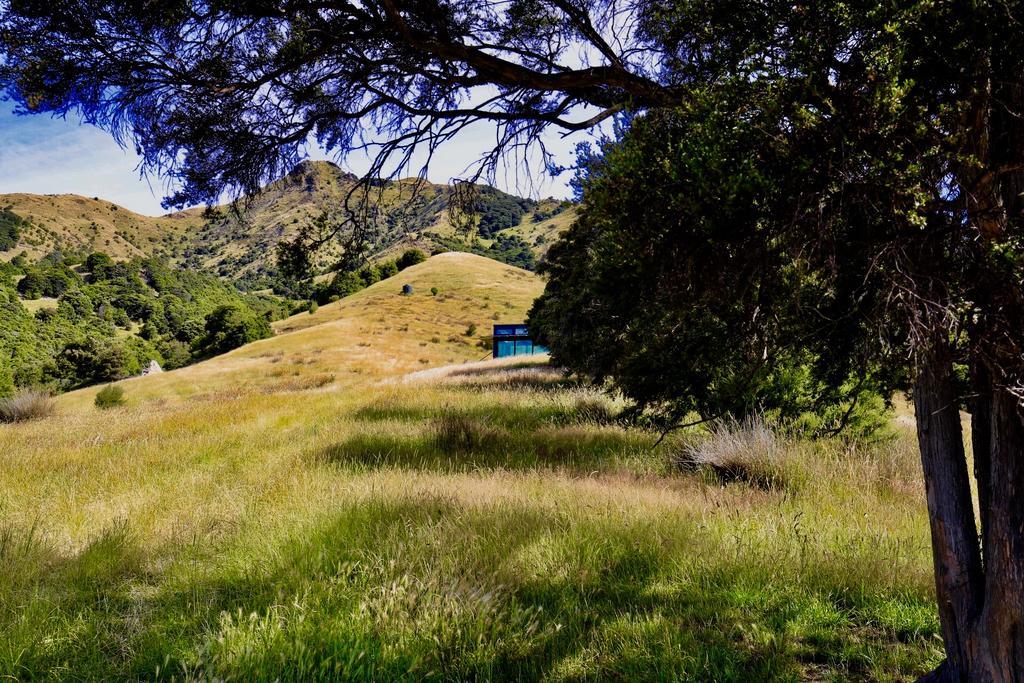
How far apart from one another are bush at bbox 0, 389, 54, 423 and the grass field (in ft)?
26.9

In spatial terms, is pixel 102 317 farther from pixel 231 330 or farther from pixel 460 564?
pixel 460 564

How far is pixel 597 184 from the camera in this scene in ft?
8.59

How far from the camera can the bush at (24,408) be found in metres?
14.7

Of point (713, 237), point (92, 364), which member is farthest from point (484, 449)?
point (92, 364)

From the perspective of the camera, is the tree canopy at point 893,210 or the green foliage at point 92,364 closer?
the tree canopy at point 893,210

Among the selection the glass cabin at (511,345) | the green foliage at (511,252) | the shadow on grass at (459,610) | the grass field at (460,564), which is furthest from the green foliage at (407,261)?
the shadow on grass at (459,610)

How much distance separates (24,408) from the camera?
14844 mm

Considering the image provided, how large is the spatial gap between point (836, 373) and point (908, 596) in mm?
1590

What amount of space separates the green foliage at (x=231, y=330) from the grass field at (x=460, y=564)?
203ft

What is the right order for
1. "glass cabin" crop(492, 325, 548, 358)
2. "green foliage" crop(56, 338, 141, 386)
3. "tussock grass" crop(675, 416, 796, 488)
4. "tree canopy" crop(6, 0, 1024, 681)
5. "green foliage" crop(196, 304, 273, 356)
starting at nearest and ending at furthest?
"tree canopy" crop(6, 0, 1024, 681), "tussock grass" crop(675, 416, 796, 488), "glass cabin" crop(492, 325, 548, 358), "green foliage" crop(56, 338, 141, 386), "green foliage" crop(196, 304, 273, 356)

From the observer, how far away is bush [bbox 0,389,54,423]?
48.2 ft

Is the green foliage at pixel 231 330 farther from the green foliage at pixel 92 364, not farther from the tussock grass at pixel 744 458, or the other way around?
the tussock grass at pixel 744 458

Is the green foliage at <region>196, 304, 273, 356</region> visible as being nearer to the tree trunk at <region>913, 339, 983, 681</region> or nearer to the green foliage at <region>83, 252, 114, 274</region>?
the tree trunk at <region>913, 339, 983, 681</region>

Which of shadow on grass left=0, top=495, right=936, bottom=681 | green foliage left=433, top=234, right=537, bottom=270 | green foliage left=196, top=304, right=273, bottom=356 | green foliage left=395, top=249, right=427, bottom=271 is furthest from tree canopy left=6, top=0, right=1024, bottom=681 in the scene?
green foliage left=433, top=234, right=537, bottom=270
